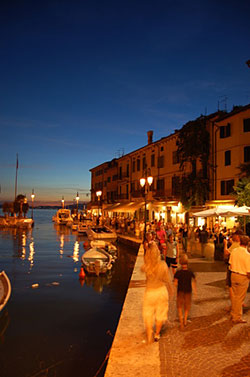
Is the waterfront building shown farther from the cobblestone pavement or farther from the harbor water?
the cobblestone pavement

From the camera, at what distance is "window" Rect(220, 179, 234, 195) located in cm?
2738

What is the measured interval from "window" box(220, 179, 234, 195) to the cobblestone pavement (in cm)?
1972

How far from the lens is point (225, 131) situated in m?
28.1

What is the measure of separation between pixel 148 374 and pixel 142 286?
6.36 metres

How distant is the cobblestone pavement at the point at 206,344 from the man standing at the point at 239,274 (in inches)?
14.8

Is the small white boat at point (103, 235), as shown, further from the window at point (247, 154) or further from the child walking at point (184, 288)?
the child walking at point (184, 288)

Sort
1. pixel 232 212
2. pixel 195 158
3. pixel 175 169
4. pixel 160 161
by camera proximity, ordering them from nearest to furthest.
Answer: pixel 232 212, pixel 195 158, pixel 175 169, pixel 160 161

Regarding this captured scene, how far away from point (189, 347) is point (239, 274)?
6.23 ft

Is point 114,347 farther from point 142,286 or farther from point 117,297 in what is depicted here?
point 117,297

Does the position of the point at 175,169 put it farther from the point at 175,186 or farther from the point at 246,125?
the point at 246,125

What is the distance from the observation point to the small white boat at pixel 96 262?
60.1ft

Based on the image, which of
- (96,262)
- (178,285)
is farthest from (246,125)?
(178,285)

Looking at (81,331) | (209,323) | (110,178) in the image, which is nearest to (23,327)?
(81,331)

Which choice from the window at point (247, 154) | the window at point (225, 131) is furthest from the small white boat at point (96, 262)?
the window at point (225, 131)
